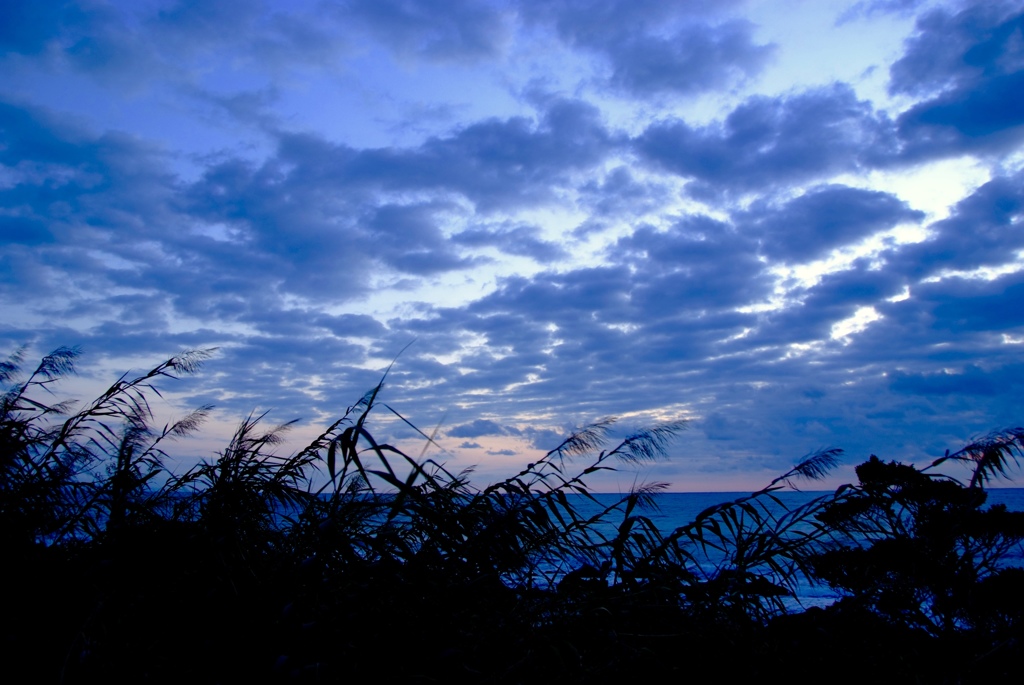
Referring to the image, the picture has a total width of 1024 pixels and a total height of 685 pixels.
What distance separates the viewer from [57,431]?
225 inches

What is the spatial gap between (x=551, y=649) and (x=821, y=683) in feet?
4.97

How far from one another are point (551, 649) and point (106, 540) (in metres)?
2.43

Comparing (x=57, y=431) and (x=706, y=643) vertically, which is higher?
(x=57, y=431)

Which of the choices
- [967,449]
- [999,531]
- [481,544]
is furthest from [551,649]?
[999,531]

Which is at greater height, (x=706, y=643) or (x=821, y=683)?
(x=706, y=643)

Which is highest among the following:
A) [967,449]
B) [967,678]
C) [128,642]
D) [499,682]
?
[967,449]

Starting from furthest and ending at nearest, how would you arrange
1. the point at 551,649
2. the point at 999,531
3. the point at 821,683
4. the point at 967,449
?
the point at 999,531
the point at 967,449
the point at 821,683
the point at 551,649

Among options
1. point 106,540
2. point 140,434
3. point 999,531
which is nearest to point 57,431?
point 140,434

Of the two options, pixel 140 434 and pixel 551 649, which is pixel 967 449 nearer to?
pixel 551 649

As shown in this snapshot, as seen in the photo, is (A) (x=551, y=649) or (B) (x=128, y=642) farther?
(A) (x=551, y=649)

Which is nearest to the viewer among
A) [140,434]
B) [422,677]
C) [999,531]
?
[422,677]

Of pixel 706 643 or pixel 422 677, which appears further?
pixel 706 643

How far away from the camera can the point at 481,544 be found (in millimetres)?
4230

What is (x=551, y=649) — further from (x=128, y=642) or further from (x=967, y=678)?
(x=967, y=678)
